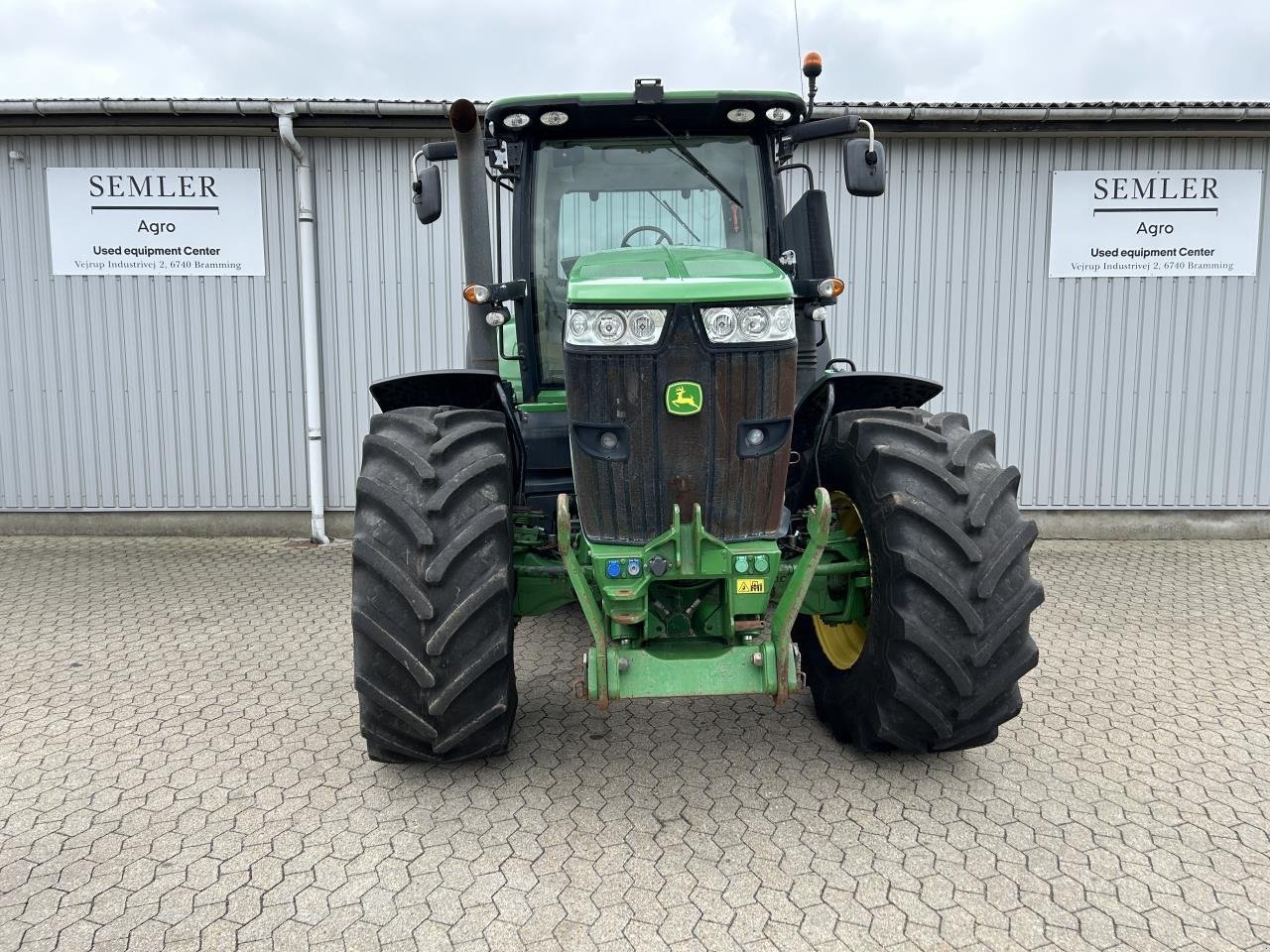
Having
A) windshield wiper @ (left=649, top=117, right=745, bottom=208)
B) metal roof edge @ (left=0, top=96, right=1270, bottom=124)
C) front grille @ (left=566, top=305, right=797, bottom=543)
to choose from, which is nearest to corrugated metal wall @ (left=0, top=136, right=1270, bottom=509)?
metal roof edge @ (left=0, top=96, right=1270, bottom=124)

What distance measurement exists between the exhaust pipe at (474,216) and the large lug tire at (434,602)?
0.73 m

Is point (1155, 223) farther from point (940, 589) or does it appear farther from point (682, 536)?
point (682, 536)

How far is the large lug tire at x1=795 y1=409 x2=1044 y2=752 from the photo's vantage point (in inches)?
121

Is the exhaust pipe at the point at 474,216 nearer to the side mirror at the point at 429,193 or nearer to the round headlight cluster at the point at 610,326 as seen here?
the side mirror at the point at 429,193

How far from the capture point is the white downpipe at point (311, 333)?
738 centimetres

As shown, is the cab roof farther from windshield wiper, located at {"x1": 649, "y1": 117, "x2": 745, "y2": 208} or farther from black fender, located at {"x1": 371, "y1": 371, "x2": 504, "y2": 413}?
black fender, located at {"x1": 371, "y1": 371, "x2": 504, "y2": 413}

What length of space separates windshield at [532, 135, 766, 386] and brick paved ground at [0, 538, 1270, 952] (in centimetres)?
188

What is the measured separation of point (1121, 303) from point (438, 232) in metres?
5.50

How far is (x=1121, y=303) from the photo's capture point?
764cm

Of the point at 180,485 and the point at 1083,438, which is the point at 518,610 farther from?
the point at 1083,438

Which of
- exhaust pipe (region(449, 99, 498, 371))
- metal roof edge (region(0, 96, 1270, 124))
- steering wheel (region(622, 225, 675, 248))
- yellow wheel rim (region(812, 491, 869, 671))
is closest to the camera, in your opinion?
exhaust pipe (region(449, 99, 498, 371))

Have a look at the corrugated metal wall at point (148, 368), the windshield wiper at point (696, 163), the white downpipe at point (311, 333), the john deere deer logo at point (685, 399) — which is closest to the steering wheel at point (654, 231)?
the windshield wiper at point (696, 163)

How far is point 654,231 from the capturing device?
392 centimetres

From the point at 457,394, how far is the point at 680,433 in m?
1.18
